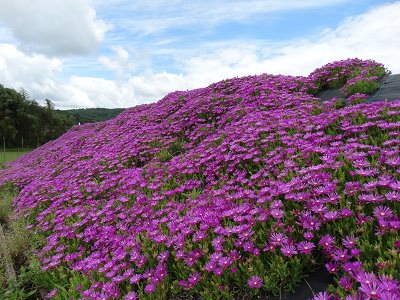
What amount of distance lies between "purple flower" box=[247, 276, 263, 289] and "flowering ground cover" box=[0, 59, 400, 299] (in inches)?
0.7

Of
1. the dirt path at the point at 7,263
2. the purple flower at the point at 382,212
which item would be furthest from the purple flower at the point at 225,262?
the dirt path at the point at 7,263

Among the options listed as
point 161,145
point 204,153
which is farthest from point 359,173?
point 161,145

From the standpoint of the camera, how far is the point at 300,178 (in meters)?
4.33

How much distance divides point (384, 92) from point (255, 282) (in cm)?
929

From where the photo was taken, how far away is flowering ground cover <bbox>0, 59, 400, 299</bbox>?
314 cm

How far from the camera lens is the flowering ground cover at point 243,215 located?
124 inches

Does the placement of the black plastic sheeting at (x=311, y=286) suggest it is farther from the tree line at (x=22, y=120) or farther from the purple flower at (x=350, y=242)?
the tree line at (x=22, y=120)

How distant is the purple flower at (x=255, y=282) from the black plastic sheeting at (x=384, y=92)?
7.45 metres

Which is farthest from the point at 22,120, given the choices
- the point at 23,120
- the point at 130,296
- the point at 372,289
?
the point at 372,289

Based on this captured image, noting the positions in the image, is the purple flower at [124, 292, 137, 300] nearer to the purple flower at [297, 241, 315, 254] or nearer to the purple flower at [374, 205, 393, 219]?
the purple flower at [297, 241, 315, 254]

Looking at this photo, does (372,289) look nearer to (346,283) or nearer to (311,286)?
(346,283)

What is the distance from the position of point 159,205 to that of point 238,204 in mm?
1713

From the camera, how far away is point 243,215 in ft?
13.4

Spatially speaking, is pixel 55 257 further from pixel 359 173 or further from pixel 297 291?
pixel 359 173
